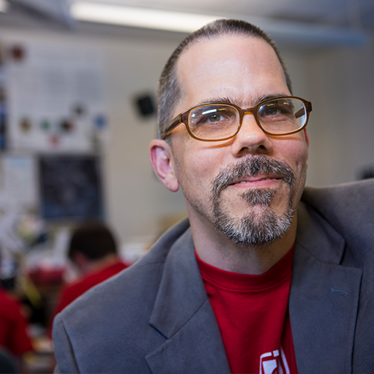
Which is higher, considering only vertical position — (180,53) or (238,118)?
(180,53)

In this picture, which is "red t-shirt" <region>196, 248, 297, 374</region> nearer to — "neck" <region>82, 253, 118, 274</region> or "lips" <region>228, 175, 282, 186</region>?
"lips" <region>228, 175, 282, 186</region>

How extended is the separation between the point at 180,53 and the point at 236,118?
0.98 feet

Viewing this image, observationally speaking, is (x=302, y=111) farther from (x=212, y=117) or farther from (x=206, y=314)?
(x=206, y=314)

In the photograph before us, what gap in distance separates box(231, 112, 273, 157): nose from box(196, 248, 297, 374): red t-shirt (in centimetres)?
30

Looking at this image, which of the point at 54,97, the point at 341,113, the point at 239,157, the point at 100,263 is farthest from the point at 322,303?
the point at 341,113

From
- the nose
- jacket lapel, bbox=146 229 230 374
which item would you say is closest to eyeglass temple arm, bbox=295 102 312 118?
the nose

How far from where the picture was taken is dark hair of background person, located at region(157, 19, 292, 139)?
1048 millimetres

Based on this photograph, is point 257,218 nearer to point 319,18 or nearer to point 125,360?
point 125,360

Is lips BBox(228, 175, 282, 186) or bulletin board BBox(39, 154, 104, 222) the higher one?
lips BBox(228, 175, 282, 186)

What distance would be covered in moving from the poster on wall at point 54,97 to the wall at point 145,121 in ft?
0.34

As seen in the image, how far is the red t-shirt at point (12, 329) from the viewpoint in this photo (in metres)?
2.29

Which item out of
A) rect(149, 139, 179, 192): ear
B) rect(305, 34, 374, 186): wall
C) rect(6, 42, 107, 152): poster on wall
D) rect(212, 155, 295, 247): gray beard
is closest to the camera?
rect(212, 155, 295, 247): gray beard

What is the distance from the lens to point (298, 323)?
3.12 ft

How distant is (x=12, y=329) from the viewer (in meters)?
2.33
